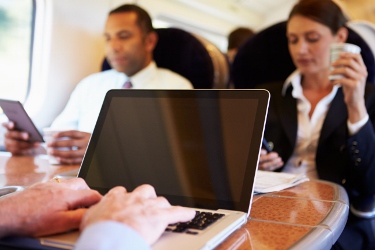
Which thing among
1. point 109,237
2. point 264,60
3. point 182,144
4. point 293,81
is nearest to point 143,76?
point 264,60

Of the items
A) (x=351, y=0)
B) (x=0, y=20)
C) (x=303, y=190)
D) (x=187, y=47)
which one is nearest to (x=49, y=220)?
(x=303, y=190)

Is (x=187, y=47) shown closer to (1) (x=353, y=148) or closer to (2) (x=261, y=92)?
(1) (x=353, y=148)

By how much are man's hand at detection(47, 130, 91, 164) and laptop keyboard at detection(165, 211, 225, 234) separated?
24.9 inches

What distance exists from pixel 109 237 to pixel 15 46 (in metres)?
1.31

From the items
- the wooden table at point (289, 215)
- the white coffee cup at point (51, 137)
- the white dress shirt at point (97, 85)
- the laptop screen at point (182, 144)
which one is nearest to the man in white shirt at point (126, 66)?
the white dress shirt at point (97, 85)

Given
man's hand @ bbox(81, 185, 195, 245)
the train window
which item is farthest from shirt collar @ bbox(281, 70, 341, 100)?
man's hand @ bbox(81, 185, 195, 245)

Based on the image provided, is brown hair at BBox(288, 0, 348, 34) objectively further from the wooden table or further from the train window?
the train window

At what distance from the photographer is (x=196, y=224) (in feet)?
1.82

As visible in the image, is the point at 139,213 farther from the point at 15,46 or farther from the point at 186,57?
the point at 186,57

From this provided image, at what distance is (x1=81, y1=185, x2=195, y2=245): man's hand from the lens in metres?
0.47

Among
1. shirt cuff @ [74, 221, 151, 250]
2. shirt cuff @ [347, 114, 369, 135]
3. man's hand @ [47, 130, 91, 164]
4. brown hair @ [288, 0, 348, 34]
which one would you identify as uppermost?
brown hair @ [288, 0, 348, 34]

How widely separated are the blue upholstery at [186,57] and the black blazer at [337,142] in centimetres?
34

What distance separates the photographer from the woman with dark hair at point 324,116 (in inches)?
48.1

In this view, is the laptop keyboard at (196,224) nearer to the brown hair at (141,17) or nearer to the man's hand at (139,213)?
the man's hand at (139,213)
